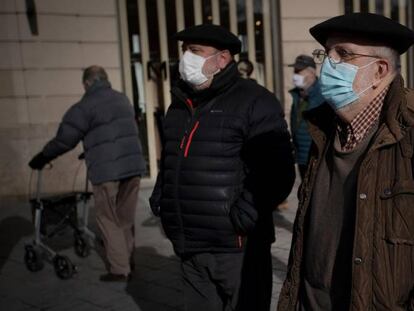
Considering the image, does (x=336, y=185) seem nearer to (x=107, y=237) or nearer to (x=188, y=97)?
(x=188, y=97)

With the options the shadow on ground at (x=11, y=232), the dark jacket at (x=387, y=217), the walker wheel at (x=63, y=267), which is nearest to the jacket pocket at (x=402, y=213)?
the dark jacket at (x=387, y=217)

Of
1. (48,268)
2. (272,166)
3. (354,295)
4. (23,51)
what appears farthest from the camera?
(23,51)

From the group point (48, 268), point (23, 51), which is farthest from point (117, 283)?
point (23, 51)

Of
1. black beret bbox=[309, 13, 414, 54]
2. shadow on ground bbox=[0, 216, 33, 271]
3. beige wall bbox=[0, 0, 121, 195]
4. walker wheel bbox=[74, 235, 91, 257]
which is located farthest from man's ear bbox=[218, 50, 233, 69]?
beige wall bbox=[0, 0, 121, 195]

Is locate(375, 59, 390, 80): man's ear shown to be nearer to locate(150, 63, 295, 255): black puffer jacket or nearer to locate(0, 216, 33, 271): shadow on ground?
locate(150, 63, 295, 255): black puffer jacket

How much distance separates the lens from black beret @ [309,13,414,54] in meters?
1.84

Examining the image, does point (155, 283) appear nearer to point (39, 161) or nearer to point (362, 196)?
point (39, 161)

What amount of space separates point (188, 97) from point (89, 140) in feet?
6.60

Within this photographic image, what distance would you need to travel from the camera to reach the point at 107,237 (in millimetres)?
5004

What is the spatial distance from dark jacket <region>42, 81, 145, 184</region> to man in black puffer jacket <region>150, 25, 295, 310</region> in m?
1.87

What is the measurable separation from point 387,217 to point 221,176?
1.20 meters

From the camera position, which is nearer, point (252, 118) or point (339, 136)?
point (339, 136)

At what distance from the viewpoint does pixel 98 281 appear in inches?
199

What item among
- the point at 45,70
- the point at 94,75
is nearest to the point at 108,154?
the point at 94,75
